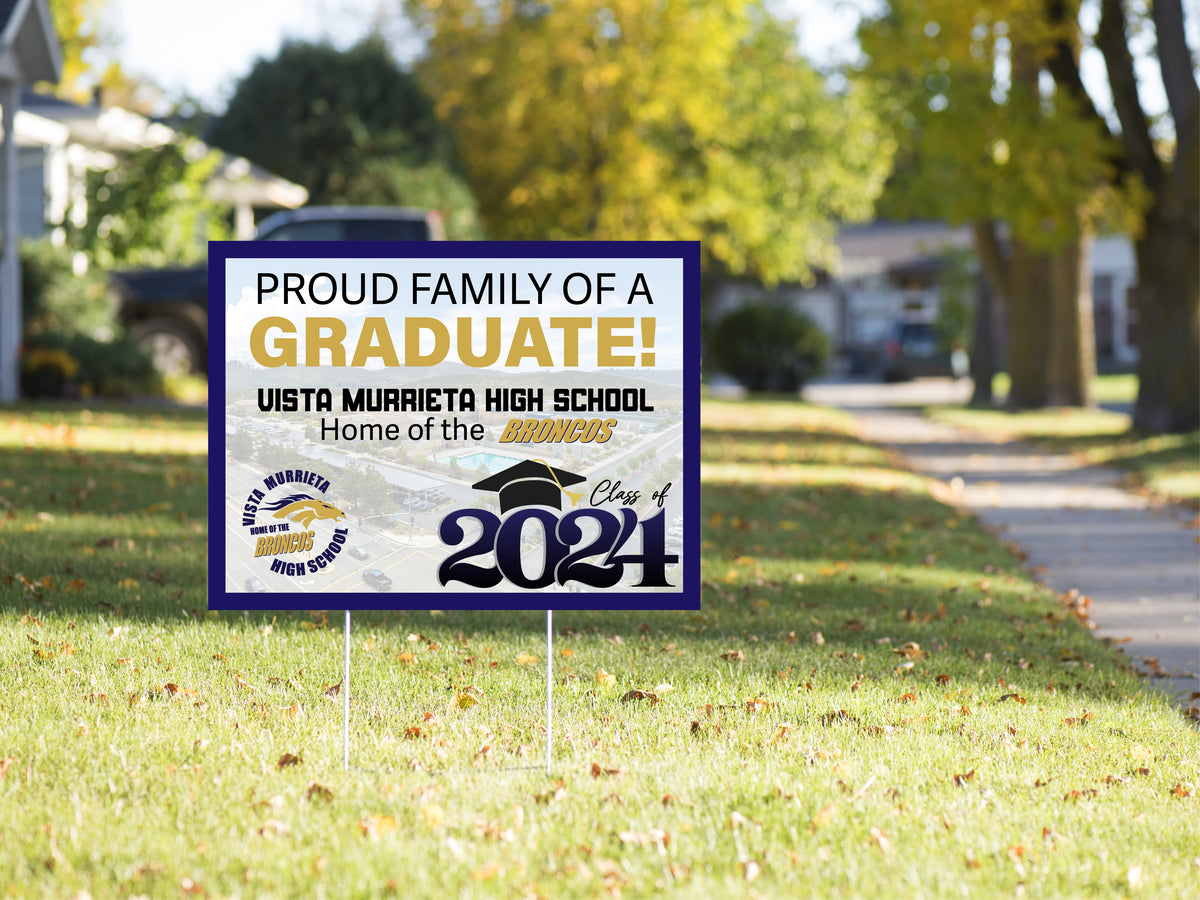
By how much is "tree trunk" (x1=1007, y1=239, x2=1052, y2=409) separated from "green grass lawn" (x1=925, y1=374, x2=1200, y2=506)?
27.9 inches

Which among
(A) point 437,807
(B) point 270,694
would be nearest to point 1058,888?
(A) point 437,807

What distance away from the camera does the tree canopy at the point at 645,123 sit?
25328 millimetres

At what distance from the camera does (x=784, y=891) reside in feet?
12.6

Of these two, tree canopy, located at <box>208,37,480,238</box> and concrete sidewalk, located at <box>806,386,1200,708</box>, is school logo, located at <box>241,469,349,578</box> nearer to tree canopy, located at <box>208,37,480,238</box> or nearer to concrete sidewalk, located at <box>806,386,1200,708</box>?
concrete sidewalk, located at <box>806,386,1200,708</box>

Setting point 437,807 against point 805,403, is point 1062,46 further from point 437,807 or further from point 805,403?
point 437,807

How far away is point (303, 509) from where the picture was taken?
4746mm

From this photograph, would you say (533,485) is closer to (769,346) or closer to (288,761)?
(288,761)

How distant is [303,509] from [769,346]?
2883 cm

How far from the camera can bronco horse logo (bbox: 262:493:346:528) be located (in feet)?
15.6

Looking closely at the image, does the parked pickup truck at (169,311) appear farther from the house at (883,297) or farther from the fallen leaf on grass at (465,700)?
the house at (883,297)

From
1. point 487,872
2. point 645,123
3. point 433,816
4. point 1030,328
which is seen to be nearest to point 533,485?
point 433,816

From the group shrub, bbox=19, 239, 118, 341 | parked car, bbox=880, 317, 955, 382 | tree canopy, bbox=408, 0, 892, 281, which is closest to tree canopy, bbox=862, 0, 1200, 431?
tree canopy, bbox=408, 0, 892, 281

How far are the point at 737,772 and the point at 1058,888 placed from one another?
1171mm

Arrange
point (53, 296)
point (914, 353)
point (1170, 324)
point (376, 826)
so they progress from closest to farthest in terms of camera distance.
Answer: point (376, 826) < point (53, 296) < point (1170, 324) < point (914, 353)
